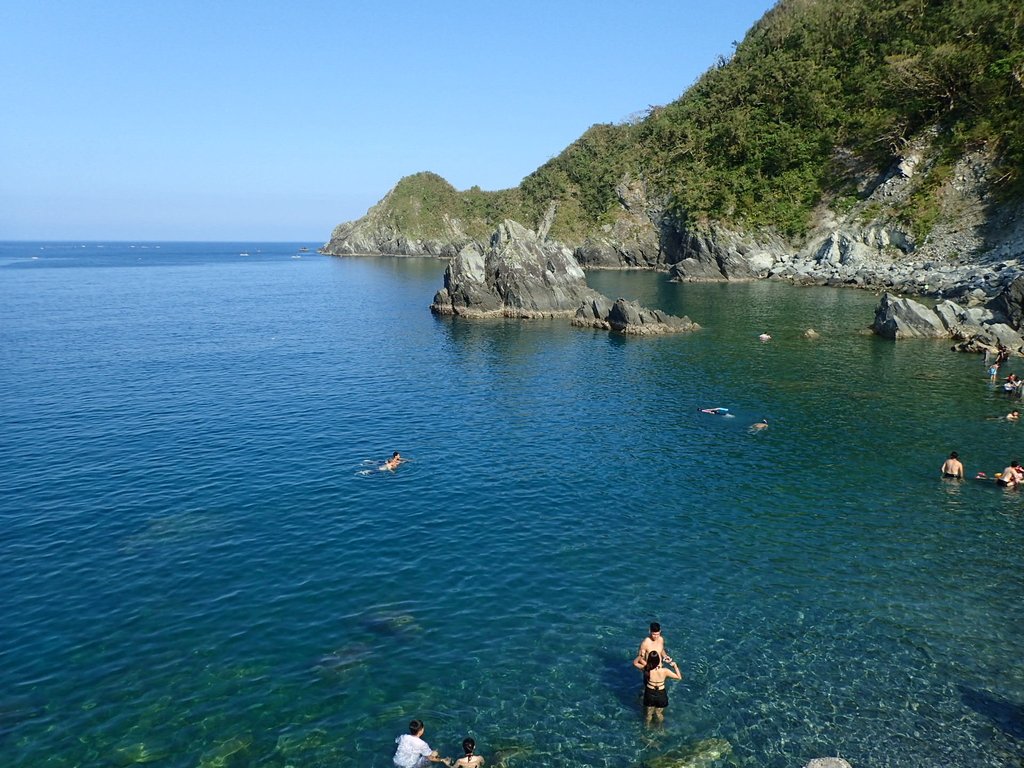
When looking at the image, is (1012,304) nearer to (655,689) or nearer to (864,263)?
(864,263)

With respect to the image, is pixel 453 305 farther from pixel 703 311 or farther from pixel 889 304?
pixel 889 304

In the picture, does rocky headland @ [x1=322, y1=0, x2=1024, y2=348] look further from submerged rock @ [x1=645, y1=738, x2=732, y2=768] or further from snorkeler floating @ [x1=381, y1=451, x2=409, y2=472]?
submerged rock @ [x1=645, y1=738, x2=732, y2=768]

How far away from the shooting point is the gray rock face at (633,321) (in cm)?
9038

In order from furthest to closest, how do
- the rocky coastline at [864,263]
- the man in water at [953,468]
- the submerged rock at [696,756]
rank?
1. the rocky coastline at [864,263]
2. the man in water at [953,468]
3. the submerged rock at [696,756]

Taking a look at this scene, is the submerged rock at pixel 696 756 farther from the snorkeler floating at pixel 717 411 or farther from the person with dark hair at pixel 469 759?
the snorkeler floating at pixel 717 411

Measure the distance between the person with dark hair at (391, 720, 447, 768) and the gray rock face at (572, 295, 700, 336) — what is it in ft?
250

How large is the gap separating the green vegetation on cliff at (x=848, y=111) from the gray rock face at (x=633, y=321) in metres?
71.5

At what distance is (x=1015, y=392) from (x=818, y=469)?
1140 inches

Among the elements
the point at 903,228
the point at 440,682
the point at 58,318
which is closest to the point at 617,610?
the point at 440,682

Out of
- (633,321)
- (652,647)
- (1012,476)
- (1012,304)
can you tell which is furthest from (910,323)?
(652,647)

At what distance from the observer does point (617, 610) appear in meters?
26.3

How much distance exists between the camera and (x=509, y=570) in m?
29.5

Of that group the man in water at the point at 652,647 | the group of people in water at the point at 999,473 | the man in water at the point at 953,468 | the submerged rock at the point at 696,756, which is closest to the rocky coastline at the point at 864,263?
the group of people in water at the point at 999,473

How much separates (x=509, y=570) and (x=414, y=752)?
11.6 metres
